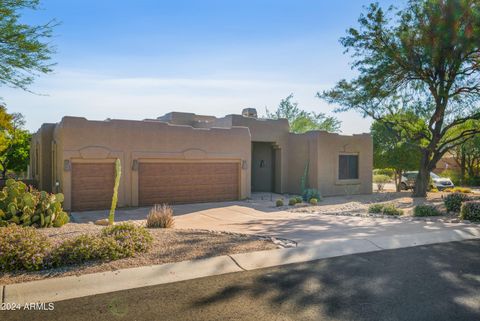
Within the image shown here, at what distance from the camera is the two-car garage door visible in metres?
16.8

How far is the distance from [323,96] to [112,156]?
13.1m

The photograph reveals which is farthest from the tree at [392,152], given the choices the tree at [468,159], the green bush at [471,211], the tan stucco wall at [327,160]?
the green bush at [471,211]

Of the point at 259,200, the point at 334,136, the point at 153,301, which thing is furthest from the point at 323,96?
the point at 153,301

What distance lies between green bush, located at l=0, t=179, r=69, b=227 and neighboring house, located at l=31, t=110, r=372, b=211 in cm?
699

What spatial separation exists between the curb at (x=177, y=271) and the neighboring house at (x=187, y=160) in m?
11.4

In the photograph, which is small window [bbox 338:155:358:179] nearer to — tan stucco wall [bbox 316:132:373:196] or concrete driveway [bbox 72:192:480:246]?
tan stucco wall [bbox 316:132:373:196]

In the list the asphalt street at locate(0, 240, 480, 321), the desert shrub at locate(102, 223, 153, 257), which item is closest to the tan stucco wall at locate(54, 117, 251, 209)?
the desert shrub at locate(102, 223, 153, 257)

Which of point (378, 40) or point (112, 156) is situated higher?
point (378, 40)

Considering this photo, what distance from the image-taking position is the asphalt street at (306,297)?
4941 millimetres

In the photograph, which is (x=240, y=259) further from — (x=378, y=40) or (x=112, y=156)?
(x=378, y=40)

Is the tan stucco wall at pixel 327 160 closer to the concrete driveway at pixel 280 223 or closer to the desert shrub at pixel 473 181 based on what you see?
the concrete driveway at pixel 280 223

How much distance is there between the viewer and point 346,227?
11.5 meters

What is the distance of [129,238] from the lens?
733 cm

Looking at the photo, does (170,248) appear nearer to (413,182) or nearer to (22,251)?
(22,251)
